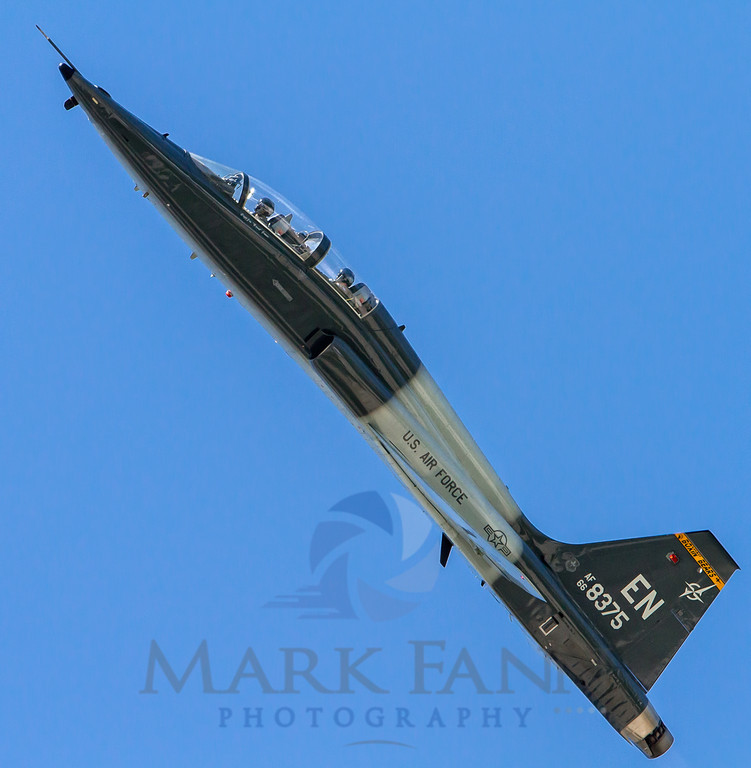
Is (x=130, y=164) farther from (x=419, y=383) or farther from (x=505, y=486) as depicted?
(x=505, y=486)

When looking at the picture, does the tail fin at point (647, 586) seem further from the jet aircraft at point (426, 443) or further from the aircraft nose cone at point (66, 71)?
the aircraft nose cone at point (66, 71)

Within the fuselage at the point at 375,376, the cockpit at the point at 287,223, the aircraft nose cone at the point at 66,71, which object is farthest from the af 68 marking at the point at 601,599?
the aircraft nose cone at the point at 66,71

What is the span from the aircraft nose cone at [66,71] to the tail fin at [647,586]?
1076cm

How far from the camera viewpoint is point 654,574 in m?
15.5

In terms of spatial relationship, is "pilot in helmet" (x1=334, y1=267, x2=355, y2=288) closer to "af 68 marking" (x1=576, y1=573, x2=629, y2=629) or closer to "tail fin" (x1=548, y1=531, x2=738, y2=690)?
"tail fin" (x1=548, y1=531, x2=738, y2=690)

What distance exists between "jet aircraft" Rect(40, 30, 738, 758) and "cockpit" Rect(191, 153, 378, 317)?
0.02 m

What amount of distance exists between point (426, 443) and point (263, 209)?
14.5 feet

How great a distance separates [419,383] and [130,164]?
Answer: 5.48 meters

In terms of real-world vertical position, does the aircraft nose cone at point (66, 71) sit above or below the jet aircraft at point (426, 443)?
above

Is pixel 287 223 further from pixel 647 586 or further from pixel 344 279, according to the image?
pixel 647 586

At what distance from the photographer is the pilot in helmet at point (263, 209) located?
1288 centimetres

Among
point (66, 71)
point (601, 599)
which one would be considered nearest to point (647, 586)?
point (601, 599)

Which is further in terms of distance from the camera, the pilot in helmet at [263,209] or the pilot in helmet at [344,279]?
the pilot in helmet at [344,279]

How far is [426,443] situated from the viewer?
46.0 feet
